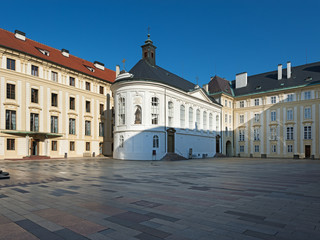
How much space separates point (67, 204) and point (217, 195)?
16.4 ft

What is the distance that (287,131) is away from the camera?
50.8 metres

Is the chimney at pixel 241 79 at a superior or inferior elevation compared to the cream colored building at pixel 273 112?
superior

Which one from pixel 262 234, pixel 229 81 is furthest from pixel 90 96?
pixel 262 234

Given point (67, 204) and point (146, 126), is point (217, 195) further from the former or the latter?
point (146, 126)

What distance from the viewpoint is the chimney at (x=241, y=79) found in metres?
60.6

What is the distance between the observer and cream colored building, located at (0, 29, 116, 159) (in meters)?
32.6

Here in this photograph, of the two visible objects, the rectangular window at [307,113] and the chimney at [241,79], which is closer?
the rectangular window at [307,113]

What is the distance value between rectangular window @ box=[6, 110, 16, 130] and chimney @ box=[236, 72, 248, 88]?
48.5m

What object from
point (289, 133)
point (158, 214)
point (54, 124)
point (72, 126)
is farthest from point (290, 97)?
point (158, 214)

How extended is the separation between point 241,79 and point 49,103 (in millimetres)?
43981

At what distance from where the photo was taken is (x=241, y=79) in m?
61.3

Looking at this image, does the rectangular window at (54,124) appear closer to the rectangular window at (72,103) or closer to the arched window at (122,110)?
the rectangular window at (72,103)

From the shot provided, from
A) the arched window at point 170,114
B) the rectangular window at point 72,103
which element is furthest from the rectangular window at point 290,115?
the rectangular window at point 72,103

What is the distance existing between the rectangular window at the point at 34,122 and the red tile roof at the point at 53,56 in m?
8.27
